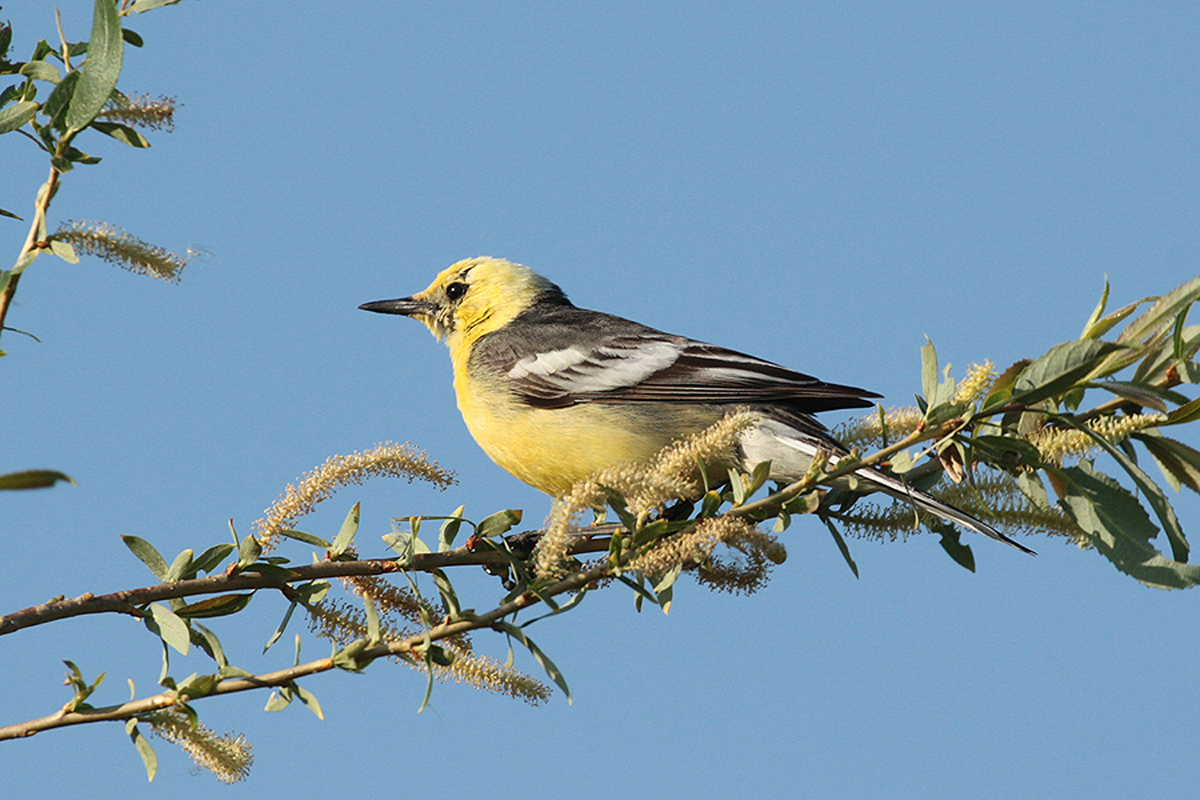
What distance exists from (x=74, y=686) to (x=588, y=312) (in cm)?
478

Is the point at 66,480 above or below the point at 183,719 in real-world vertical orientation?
above

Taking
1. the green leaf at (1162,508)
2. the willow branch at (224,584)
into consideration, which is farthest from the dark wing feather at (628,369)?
the willow branch at (224,584)

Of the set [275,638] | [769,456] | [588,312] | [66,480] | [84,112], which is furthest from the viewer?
[588,312]

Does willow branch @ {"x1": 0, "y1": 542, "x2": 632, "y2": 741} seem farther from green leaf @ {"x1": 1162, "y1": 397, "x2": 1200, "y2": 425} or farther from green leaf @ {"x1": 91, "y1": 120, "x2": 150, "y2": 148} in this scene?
green leaf @ {"x1": 1162, "y1": 397, "x2": 1200, "y2": 425}

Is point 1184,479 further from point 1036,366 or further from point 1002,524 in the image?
point 1036,366

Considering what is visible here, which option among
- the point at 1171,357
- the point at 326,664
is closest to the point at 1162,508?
the point at 1171,357

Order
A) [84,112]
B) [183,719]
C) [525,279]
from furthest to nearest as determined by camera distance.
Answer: [525,279] < [183,719] < [84,112]

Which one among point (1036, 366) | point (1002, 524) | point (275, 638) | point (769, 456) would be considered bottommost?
point (275, 638)

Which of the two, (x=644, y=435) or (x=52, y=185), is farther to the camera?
(x=644, y=435)

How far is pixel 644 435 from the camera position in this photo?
18.5ft

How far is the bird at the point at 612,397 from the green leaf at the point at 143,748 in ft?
8.87

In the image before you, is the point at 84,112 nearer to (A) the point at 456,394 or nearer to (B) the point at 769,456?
(B) the point at 769,456

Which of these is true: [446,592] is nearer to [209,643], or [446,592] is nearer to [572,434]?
[209,643]

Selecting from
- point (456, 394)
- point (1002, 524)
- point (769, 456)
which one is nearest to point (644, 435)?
point (769, 456)
